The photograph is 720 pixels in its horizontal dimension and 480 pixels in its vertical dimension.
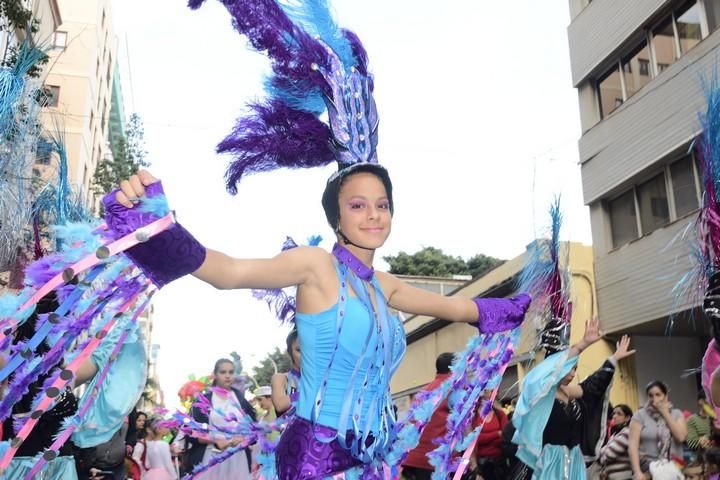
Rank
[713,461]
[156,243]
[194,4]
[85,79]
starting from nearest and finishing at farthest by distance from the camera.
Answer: [156,243]
[194,4]
[713,461]
[85,79]

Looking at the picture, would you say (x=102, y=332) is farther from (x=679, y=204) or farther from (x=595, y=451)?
(x=679, y=204)

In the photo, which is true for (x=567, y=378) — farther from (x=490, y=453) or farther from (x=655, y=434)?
(x=655, y=434)

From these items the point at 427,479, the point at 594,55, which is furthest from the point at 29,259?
the point at 594,55

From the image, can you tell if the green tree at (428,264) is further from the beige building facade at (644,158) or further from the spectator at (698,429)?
the spectator at (698,429)

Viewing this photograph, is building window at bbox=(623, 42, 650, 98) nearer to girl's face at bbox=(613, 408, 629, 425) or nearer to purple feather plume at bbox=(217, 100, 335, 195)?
girl's face at bbox=(613, 408, 629, 425)

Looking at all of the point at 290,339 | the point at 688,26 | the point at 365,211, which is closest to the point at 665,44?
the point at 688,26

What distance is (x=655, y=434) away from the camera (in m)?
5.99

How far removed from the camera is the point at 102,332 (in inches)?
83.9

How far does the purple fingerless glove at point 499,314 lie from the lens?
308 centimetres

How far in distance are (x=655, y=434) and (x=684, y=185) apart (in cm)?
627

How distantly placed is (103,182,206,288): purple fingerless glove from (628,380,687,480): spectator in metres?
4.98

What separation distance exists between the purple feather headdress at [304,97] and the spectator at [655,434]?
13.9ft

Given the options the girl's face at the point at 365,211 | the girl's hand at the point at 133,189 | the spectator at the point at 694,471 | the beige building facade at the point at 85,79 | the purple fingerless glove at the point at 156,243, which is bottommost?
the spectator at the point at 694,471

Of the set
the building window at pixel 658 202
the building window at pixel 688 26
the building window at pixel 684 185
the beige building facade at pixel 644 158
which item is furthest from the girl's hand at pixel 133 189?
the building window at pixel 688 26
